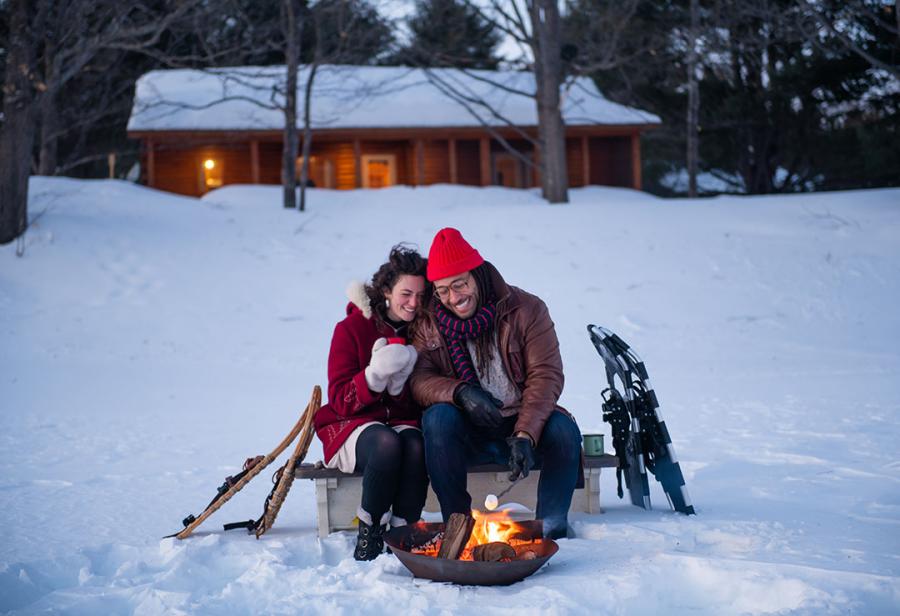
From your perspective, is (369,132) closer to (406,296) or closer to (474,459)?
(406,296)

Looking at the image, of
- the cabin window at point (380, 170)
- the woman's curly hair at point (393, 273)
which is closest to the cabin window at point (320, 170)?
the cabin window at point (380, 170)

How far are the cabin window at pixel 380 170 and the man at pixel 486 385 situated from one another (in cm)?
2136

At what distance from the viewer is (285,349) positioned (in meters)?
10.7

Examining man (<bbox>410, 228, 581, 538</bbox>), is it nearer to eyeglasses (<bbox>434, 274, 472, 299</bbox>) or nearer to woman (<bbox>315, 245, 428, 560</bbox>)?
eyeglasses (<bbox>434, 274, 472, 299</bbox>)

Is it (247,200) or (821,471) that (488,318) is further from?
(247,200)

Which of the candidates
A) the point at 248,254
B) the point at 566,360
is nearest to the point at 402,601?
the point at 566,360

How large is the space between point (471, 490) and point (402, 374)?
2.58ft

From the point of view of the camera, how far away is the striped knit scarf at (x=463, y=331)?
168 inches

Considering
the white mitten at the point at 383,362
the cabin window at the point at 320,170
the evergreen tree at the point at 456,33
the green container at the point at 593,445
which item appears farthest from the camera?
the evergreen tree at the point at 456,33

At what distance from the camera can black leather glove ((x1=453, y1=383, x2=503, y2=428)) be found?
163 inches

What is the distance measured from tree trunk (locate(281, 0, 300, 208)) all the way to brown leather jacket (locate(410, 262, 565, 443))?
1418 centimetres

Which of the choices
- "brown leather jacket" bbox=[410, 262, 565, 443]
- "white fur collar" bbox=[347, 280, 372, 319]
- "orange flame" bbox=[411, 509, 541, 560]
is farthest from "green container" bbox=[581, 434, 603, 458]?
"white fur collar" bbox=[347, 280, 372, 319]

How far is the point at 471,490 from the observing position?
460 cm

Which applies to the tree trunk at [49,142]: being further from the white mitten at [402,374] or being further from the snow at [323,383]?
the white mitten at [402,374]
